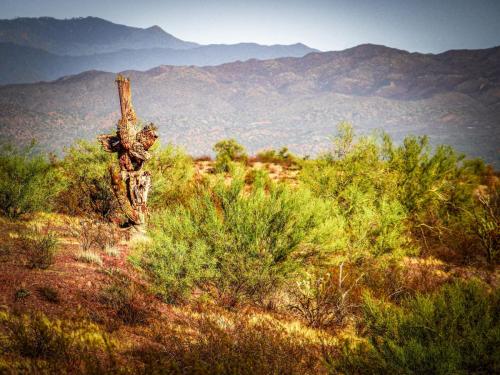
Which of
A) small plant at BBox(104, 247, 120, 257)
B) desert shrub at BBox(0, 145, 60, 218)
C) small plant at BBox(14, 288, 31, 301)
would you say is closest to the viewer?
small plant at BBox(14, 288, 31, 301)

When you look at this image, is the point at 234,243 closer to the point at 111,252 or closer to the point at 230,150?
the point at 111,252

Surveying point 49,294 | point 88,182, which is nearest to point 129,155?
point 88,182

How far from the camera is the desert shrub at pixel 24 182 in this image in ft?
35.0

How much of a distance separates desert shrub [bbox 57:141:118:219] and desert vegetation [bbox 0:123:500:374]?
0.23ft

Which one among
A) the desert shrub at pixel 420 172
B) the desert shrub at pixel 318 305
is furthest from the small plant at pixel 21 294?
the desert shrub at pixel 420 172

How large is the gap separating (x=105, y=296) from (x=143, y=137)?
5805mm

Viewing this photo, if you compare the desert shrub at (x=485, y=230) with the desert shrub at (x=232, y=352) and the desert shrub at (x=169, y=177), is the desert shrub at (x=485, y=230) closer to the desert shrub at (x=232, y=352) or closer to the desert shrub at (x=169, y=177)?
the desert shrub at (x=232, y=352)

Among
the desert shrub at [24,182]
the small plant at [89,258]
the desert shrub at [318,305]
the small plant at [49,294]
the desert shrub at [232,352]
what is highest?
the desert shrub at [24,182]

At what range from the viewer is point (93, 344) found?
13.2 feet

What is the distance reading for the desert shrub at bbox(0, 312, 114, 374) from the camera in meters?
3.36

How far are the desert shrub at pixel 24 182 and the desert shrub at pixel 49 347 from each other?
8.30m

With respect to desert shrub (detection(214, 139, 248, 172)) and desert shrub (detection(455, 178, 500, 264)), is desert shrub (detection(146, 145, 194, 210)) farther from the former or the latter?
desert shrub (detection(214, 139, 248, 172))

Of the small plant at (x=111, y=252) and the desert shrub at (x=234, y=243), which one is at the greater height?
the desert shrub at (x=234, y=243)

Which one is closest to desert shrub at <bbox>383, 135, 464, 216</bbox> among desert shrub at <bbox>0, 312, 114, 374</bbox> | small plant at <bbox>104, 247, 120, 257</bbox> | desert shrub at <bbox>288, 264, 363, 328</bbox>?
desert shrub at <bbox>288, 264, 363, 328</bbox>
